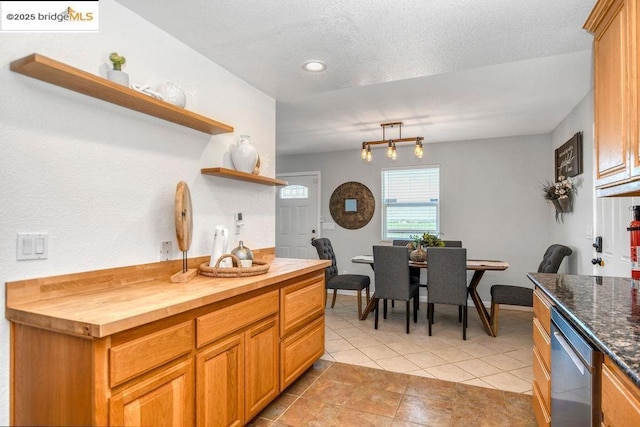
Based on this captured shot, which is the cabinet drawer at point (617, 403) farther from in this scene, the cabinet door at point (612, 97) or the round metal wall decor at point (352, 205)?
the round metal wall decor at point (352, 205)

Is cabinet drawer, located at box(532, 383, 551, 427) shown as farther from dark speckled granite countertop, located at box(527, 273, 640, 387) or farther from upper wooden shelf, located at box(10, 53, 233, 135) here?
upper wooden shelf, located at box(10, 53, 233, 135)

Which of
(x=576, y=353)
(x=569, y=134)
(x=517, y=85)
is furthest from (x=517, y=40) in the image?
Result: (x=569, y=134)

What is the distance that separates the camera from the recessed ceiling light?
98.5 inches

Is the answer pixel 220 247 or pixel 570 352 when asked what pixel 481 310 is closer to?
pixel 570 352

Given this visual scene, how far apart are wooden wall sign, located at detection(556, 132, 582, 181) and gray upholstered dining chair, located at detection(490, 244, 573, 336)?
84 cm

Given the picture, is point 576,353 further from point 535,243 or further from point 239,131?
point 535,243

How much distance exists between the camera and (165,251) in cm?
208

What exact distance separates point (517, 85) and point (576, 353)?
260 cm

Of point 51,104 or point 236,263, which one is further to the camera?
point 236,263

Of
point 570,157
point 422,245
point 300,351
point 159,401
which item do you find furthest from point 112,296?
point 570,157

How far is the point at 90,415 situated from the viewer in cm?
117

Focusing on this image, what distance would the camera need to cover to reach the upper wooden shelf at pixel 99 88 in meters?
1.37

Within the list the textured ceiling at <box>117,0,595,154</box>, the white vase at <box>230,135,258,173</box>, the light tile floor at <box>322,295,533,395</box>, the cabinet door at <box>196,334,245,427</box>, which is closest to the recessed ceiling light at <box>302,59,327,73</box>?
the textured ceiling at <box>117,0,595,154</box>

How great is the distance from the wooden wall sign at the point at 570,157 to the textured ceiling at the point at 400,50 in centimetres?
37
